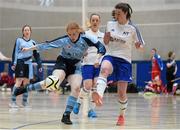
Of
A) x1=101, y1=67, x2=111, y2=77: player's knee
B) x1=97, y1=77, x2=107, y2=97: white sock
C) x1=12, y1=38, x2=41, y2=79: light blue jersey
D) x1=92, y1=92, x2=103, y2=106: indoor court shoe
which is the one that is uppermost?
x1=12, y1=38, x2=41, y2=79: light blue jersey

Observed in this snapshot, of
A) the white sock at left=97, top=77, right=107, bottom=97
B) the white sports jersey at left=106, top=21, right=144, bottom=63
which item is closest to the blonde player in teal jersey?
the white sports jersey at left=106, top=21, right=144, bottom=63

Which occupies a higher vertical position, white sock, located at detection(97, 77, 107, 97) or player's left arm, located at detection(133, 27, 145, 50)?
player's left arm, located at detection(133, 27, 145, 50)

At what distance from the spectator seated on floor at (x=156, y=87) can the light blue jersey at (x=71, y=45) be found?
45.1 feet

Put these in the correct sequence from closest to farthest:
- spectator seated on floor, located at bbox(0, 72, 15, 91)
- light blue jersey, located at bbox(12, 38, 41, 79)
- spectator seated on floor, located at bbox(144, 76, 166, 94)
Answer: light blue jersey, located at bbox(12, 38, 41, 79) → spectator seated on floor, located at bbox(144, 76, 166, 94) → spectator seated on floor, located at bbox(0, 72, 15, 91)

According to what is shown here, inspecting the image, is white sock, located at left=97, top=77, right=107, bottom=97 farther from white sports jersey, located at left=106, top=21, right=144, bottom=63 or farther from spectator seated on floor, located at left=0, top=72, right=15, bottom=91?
spectator seated on floor, located at left=0, top=72, right=15, bottom=91

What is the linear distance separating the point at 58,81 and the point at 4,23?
20.6 m

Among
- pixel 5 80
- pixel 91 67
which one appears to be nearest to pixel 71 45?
pixel 91 67

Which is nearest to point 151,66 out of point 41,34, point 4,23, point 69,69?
point 41,34

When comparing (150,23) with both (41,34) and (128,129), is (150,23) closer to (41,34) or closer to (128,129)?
(41,34)

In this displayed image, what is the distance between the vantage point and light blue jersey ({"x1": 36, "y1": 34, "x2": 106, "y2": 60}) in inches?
316

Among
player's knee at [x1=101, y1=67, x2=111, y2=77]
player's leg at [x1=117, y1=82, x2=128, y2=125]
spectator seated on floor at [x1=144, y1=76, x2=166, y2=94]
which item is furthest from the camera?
spectator seated on floor at [x1=144, y1=76, x2=166, y2=94]

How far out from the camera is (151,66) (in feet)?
77.5

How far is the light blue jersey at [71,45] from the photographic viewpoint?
Answer: 804cm

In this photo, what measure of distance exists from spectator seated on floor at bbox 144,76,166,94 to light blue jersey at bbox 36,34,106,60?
13.8 meters
